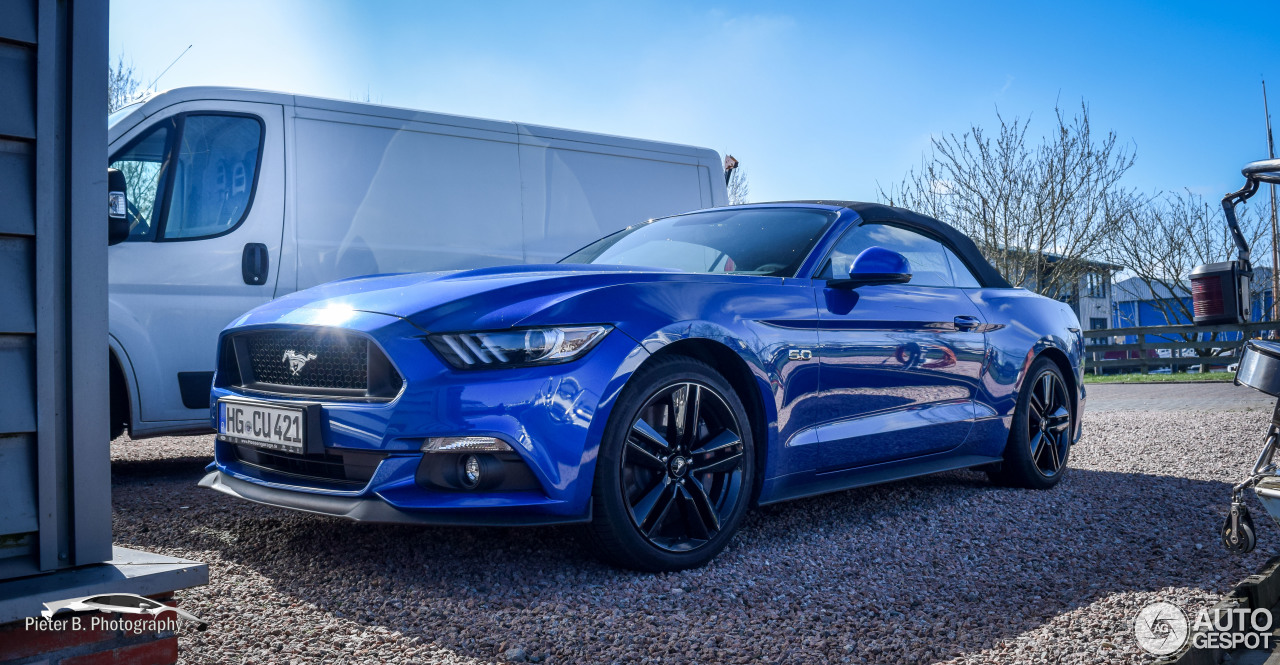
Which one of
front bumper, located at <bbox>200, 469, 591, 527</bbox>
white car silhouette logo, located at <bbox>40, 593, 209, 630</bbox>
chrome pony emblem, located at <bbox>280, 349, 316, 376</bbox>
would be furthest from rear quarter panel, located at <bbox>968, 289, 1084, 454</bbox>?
white car silhouette logo, located at <bbox>40, 593, 209, 630</bbox>

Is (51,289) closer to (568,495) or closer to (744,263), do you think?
(568,495)

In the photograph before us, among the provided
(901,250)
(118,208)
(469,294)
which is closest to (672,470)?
(469,294)

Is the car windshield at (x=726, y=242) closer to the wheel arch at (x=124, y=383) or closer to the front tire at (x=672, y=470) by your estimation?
the front tire at (x=672, y=470)

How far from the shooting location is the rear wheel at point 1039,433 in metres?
5.10

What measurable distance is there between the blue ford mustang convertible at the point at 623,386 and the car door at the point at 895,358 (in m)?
0.01

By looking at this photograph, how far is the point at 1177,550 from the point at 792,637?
6.79ft

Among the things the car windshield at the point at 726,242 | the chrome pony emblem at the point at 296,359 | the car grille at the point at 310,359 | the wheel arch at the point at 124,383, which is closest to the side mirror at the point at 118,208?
the wheel arch at the point at 124,383

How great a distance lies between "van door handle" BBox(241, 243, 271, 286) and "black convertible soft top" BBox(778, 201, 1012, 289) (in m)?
3.32

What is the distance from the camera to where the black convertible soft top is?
15.1 ft

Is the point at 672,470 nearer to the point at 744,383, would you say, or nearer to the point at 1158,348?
the point at 744,383

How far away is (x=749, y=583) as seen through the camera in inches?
128

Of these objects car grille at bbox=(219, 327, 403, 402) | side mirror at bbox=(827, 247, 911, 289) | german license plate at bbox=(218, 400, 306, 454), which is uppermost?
side mirror at bbox=(827, 247, 911, 289)

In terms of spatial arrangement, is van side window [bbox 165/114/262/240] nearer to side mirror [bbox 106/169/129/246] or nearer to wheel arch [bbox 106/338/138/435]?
side mirror [bbox 106/169/129/246]

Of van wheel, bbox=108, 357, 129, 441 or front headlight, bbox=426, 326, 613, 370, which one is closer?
front headlight, bbox=426, 326, 613, 370
